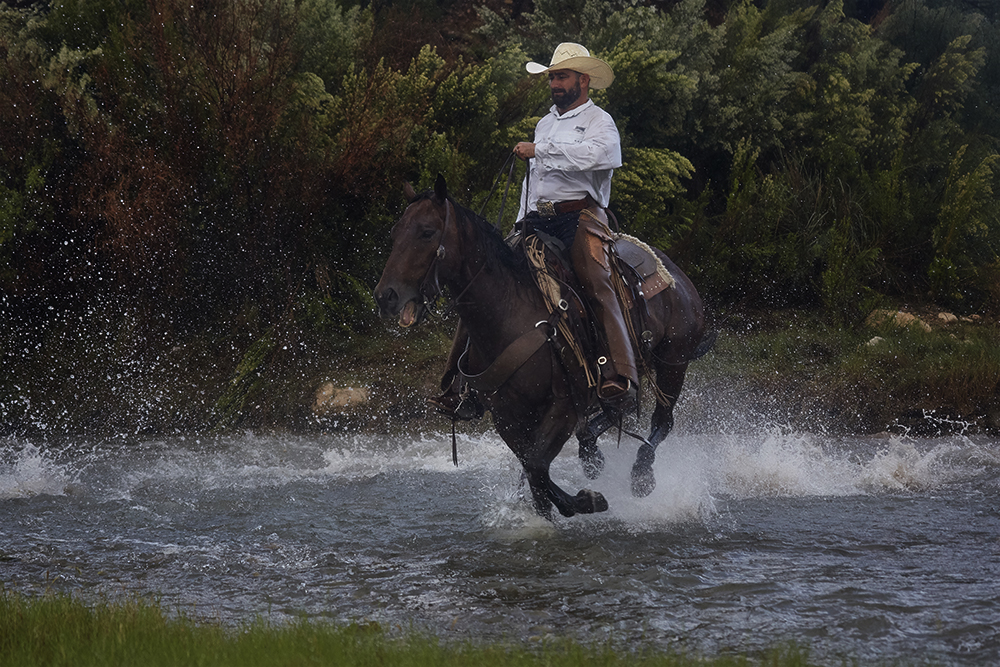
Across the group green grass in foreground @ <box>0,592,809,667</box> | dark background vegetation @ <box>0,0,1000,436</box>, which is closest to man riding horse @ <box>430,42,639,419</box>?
green grass in foreground @ <box>0,592,809,667</box>

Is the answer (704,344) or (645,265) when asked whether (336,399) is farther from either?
(645,265)

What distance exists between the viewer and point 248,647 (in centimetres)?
446

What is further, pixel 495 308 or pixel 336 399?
pixel 336 399

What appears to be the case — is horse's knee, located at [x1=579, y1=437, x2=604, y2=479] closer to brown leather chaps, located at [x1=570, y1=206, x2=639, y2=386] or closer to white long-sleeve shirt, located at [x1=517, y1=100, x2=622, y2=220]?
brown leather chaps, located at [x1=570, y1=206, x2=639, y2=386]

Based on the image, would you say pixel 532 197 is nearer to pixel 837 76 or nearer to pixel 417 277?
pixel 417 277

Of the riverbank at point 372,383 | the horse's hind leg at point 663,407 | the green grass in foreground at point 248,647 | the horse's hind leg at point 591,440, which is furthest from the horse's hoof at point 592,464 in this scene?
the riverbank at point 372,383

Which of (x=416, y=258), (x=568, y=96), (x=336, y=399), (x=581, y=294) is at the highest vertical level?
(x=568, y=96)

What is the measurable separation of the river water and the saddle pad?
1566 millimetres

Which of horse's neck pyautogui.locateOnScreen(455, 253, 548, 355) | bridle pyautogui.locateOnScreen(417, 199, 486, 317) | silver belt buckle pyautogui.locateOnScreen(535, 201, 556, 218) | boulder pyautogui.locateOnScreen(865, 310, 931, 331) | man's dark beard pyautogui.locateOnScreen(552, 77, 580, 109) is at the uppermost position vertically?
man's dark beard pyautogui.locateOnScreen(552, 77, 580, 109)

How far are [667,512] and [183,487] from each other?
4.03m

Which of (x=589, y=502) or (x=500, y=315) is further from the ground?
(x=500, y=315)

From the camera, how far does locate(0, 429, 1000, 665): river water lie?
5.40 meters

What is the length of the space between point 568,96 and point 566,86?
7cm

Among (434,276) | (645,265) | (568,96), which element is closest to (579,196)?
(568,96)
